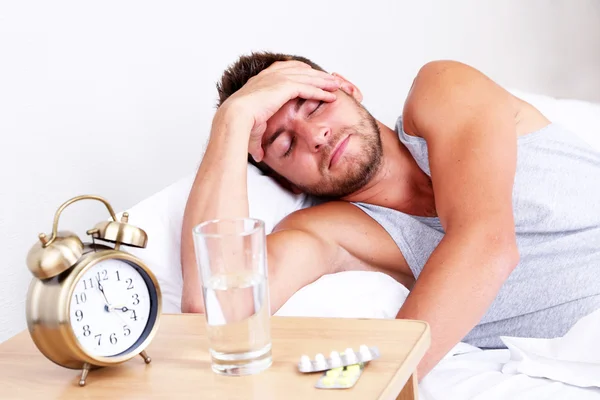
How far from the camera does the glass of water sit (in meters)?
0.85

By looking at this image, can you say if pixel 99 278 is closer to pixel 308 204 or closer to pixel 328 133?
pixel 328 133

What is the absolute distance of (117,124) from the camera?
1686 millimetres

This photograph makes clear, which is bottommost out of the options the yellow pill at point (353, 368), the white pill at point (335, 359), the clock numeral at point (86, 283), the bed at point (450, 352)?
the bed at point (450, 352)

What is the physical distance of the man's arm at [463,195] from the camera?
51.4 inches

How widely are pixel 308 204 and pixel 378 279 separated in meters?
0.41

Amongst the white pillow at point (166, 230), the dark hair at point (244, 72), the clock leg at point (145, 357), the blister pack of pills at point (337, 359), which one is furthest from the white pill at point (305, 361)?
the dark hair at point (244, 72)

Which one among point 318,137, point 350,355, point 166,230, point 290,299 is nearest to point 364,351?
point 350,355

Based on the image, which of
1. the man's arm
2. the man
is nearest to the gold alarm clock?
the man

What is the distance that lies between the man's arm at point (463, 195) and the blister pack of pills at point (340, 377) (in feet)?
1.41

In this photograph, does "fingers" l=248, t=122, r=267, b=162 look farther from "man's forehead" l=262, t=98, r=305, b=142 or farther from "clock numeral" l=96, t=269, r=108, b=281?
"clock numeral" l=96, t=269, r=108, b=281

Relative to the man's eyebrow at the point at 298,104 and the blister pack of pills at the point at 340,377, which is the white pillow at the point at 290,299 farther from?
the blister pack of pills at the point at 340,377

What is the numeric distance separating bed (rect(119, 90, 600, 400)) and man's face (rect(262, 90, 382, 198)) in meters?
0.10

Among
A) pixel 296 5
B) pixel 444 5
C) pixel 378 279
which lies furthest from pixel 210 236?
pixel 444 5

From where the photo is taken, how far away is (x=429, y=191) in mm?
1790
